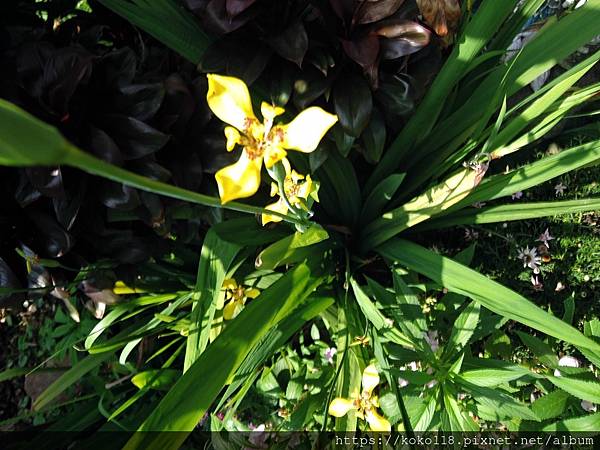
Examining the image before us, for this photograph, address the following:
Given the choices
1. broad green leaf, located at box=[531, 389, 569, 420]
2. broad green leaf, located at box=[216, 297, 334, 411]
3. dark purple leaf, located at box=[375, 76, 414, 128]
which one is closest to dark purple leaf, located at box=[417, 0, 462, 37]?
dark purple leaf, located at box=[375, 76, 414, 128]

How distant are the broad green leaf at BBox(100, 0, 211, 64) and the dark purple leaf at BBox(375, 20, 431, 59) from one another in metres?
0.33

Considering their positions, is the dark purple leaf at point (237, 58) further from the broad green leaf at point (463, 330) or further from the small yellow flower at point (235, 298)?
the broad green leaf at point (463, 330)

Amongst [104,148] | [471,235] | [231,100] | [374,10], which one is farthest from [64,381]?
[471,235]

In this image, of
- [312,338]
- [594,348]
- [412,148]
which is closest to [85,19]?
[412,148]

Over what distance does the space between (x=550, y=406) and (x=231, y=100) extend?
800 millimetres

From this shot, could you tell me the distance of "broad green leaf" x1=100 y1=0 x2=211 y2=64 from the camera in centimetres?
82

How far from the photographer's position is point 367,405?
91cm

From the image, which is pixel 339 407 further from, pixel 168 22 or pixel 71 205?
pixel 168 22

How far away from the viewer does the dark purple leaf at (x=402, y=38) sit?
2.64ft

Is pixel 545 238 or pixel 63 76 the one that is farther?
pixel 545 238

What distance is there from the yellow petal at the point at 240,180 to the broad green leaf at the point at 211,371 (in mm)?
282

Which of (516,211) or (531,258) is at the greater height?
(531,258)

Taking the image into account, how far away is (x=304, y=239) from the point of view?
83 cm

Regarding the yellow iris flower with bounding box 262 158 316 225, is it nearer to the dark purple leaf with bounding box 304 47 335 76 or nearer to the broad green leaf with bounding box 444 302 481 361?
the dark purple leaf with bounding box 304 47 335 76
